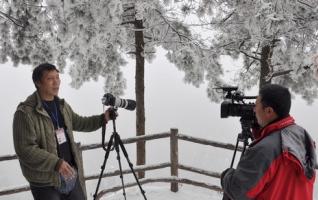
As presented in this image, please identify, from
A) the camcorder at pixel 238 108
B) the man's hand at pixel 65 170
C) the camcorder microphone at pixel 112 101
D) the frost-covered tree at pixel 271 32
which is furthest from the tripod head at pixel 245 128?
the frost-covered tree at pixel 271 32

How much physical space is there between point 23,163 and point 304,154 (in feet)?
8.34

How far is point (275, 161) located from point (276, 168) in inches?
2.0

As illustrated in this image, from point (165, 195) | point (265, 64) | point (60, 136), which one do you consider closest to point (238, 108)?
point (60, 136)

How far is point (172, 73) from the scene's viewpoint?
124 meters

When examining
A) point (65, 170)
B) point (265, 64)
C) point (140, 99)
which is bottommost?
point (140, 99)

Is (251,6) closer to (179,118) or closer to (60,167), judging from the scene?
(60,167)

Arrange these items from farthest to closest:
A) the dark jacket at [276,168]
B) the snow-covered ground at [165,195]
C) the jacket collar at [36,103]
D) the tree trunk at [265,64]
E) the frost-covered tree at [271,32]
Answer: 1. the tree trunk at [265,64]
2. the frost-covered tree at [271,32]
3. the snow-covered ground at [165,195]
4. the jacket collar at [36,103]
5. the dark jacket at [276,168]

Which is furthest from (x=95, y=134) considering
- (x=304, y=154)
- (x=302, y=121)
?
(x=304, y=154)

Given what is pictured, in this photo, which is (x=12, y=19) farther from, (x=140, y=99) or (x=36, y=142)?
(x=36, y=142)

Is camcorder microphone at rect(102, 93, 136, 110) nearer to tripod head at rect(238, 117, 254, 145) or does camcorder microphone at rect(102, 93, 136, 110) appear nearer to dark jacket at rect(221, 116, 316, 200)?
tripod head at rect(238, 117, 254, 145)

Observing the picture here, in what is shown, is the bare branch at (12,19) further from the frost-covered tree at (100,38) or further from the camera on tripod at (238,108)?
the camera on tripod at (238,108)

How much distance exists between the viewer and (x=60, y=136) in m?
4.00

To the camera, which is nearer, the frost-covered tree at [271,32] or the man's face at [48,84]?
the man's face at [48,84]

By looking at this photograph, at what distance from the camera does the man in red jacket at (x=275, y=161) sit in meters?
2.41
